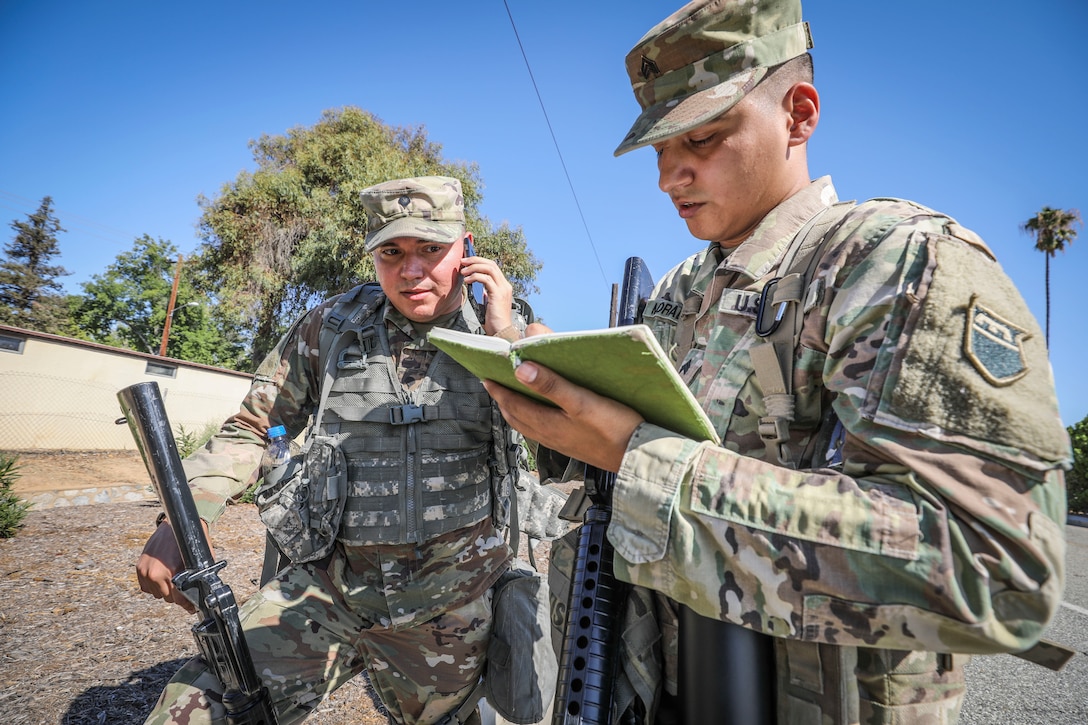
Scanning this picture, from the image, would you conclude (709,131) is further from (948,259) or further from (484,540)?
(484,540)

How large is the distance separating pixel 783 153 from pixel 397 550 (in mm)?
2156

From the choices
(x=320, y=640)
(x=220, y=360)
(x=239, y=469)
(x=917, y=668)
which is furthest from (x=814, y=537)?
(x=220, y=360)

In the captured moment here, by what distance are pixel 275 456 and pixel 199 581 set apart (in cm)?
68

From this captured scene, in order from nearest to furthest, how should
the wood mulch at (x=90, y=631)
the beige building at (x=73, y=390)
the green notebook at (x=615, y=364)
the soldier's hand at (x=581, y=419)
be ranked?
the green notebook at (x=615, y=364)
the soldier's hand at (x=581, y=419)
the wood mulch at (x=90, y=631)
the beige building at (x=73, y=390)

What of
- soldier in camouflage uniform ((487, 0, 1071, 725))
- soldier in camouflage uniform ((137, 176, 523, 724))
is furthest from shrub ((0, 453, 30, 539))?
soldier in camouflage uniform ((487, 0, 1071, 725))

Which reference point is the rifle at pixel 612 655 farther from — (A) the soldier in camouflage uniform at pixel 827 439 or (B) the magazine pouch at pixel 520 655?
(B) the magazine pouch at pixel 520 655

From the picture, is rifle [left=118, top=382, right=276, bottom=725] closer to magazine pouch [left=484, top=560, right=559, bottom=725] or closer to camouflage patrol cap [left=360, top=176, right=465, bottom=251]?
magazine pouch [left=484, top=560, right=559, bottom=725]

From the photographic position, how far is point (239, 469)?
247 cm

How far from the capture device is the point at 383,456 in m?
2.55

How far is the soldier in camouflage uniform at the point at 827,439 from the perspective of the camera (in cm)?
75

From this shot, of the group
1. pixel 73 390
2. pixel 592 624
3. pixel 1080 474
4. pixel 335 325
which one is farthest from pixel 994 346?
pixel 1080 474

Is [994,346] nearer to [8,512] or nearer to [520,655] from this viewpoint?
[520,655]

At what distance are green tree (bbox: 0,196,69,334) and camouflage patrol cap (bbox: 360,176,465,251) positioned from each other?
48.2 m

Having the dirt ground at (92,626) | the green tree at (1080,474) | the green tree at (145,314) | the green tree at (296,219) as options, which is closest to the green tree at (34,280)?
the green tree at (145,314)
